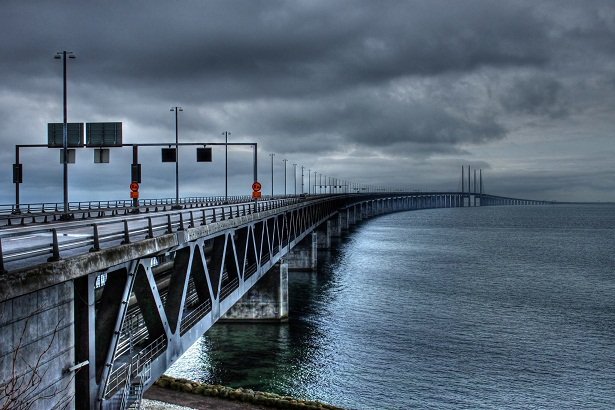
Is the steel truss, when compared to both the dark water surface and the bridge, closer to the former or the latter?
the bridge

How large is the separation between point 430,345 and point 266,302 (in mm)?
14231

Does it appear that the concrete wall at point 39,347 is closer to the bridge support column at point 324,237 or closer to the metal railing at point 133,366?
the metal railing at point 133,366

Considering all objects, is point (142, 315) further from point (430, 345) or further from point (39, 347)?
point (430, 345)

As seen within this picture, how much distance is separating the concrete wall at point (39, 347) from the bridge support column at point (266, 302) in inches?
1255

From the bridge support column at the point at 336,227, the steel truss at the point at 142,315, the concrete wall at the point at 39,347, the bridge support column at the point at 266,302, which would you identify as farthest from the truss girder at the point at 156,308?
the bridge support column at the point at 336,227

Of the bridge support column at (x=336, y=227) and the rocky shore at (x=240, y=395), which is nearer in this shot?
the rocky shore at (x=240, y=395)

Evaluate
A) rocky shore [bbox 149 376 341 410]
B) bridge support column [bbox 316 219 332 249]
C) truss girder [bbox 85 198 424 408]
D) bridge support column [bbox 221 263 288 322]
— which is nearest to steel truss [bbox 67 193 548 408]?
truss girder [bbox 85 198 424 408]

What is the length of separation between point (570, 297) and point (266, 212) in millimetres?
37150

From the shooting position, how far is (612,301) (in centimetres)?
5303

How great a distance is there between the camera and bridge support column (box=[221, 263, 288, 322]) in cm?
4394

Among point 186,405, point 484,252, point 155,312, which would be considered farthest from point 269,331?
point 484,252

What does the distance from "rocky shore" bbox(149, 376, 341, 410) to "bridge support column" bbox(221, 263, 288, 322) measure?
15.2 metres

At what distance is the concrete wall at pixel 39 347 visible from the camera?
10117 millimetres

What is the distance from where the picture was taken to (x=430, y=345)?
37.1m
